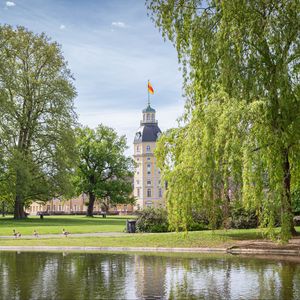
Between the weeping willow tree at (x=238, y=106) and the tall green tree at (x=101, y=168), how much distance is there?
196ft

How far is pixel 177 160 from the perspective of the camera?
26797mm

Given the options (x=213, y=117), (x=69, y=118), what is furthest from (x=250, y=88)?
(x=69, y=118)

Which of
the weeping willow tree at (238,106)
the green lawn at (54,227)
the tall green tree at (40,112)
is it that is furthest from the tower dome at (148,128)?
the weeping willow tree at (238,106)

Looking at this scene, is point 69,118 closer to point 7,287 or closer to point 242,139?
point 242,139

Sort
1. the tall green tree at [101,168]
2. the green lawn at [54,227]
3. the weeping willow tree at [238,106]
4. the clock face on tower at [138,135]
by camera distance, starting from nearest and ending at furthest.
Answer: the weeping willow tree at [238,106] < the green lawn at [54,227] < the tall green tree at [101,168] < the clock face on tower at [138,135]

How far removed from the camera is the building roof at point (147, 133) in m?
151

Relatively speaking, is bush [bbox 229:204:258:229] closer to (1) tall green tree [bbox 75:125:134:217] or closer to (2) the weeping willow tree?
(2) the weeping willow tree

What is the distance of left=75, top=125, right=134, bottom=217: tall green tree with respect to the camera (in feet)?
278

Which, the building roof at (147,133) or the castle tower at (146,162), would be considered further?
the castle tower at (146,162)

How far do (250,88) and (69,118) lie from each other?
40.0m

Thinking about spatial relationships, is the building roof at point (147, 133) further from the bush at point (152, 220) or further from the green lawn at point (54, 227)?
the bush at point (152, 220)

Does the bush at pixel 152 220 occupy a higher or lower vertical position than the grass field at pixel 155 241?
higher

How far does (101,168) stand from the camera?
8694cm

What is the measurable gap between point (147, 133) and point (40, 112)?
9198cm
